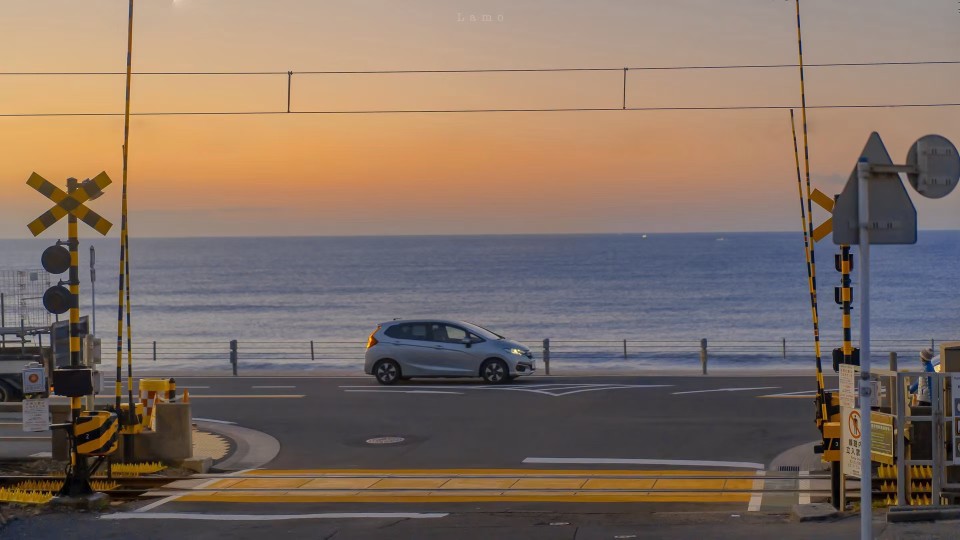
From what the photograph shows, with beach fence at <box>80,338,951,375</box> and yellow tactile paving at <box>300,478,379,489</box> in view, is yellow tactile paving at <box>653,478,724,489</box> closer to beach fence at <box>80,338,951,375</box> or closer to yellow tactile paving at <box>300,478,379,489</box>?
yellow tactile paving at <box>300,478,379,489</box>

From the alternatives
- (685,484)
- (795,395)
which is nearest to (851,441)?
(685,484)

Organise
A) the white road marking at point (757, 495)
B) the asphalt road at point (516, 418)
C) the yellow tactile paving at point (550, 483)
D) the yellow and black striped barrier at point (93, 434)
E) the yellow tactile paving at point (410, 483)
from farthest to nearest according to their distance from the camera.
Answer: the asphalt road at point (516, 418), the yellow tactile paving at point (410, 483), the yellow tactile paving at point (550, 483), the yellow and black striped barrier at point (93, 434), the white road marking at point (757, 495)

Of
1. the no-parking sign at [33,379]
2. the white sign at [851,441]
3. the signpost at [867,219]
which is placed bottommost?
the white sign at [851,441]

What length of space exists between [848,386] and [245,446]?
10.5 meters

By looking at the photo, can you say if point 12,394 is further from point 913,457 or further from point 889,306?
point 889,306

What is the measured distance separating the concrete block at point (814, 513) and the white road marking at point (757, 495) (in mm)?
926

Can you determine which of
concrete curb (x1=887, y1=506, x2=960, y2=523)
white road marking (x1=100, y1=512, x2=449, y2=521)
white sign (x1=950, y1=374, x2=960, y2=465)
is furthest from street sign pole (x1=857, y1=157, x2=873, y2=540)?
white road marking (x1=100, y1=512, x2=449, y2=521)

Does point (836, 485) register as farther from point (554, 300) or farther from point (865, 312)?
point (554, 300)

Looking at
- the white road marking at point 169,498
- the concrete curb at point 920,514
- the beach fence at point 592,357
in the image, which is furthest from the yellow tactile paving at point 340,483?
the beach fence at point 592,357

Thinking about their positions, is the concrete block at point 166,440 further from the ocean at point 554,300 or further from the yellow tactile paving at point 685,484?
the ocean at point 554,300

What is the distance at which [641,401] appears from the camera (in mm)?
22844

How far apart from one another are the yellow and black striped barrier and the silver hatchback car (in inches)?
524

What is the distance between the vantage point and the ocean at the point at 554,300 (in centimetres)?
8038

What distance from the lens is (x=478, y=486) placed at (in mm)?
14062
